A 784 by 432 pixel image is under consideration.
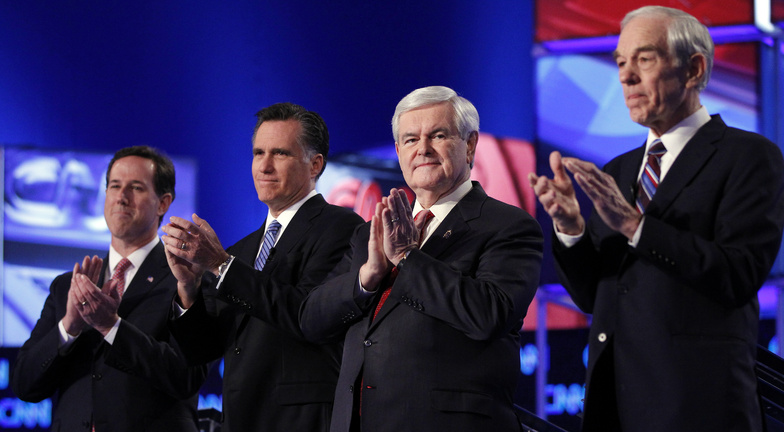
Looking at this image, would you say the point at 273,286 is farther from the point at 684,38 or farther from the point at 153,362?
the point at 684,38

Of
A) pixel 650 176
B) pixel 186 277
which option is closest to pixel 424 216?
pixel 650 176

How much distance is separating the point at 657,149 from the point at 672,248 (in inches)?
13.0

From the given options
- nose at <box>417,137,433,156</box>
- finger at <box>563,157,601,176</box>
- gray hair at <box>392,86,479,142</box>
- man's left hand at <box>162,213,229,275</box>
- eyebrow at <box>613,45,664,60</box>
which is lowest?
man's left hand at <box>162,213,229,275</box>

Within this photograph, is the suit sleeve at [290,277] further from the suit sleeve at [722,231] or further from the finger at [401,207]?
the suit sleeve at [722,231]

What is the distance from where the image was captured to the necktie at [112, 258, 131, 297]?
126 inches

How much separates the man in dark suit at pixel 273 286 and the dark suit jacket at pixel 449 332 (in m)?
0.33

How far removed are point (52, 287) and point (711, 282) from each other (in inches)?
101

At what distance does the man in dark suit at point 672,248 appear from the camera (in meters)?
1.82

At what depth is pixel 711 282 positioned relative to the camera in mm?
1787

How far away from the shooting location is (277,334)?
8.80 feet

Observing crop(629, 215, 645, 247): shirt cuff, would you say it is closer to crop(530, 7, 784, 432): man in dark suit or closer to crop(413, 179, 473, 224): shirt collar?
crop(530, 7, 784, 432): man in dark suit

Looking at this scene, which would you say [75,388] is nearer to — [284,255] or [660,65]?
[284,255]

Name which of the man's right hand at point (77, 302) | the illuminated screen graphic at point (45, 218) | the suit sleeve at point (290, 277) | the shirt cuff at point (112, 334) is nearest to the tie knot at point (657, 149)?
the suit sleeve at point (290, 277)

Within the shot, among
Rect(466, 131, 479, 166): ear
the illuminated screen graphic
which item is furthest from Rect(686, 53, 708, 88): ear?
the illuminated screen graphic
